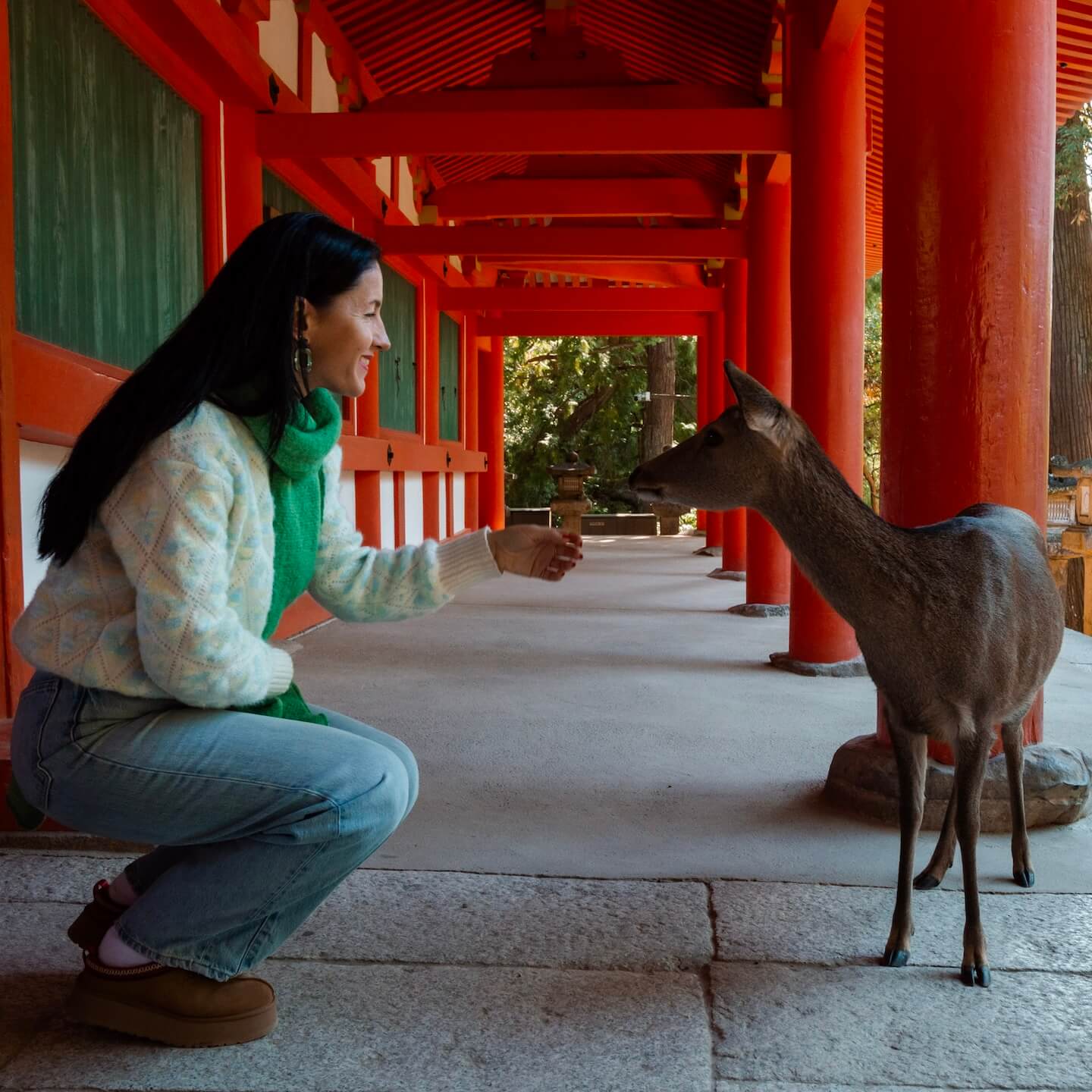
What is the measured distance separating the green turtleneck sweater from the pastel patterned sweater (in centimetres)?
4

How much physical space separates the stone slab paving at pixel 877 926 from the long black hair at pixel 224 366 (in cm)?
151

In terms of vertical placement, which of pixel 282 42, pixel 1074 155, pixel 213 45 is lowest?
pixel 213 45

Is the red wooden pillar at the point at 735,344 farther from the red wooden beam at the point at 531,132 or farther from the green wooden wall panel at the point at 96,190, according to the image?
the green wooden wall panel at the point at 96,190

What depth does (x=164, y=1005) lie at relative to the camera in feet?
6.52

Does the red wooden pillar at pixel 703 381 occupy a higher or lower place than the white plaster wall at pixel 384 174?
lower

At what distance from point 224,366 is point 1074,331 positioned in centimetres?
1174

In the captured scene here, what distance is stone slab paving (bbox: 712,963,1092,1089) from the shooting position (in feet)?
6.41

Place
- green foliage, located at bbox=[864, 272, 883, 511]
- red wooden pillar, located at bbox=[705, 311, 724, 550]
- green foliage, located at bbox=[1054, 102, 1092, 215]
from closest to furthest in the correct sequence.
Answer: green foliage, located at bbox=[1054, 102, 1092, 215] → red wooden pillar, located at bbox=[705, 311, 724, 550] → green foliage, located at bbox=[864, 272, 883, 511]

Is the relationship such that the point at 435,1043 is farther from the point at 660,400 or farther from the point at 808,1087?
the point at 660,400

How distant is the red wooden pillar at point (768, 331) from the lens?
24.5 feet

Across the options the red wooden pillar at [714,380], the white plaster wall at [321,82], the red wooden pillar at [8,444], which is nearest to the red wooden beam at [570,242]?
the white plaster wall at [321,82]

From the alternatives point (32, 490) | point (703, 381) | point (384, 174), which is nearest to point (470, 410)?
point (703, 381)

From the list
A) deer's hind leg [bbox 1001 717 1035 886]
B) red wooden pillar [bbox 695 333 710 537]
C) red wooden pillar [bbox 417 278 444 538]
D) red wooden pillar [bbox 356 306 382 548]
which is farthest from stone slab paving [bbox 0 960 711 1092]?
red wooden pillar [bbox 695 333 710 537]

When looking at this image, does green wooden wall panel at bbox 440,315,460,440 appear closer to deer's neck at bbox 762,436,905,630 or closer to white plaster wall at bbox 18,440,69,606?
white plaster wall at bbox 18,440,69,606
